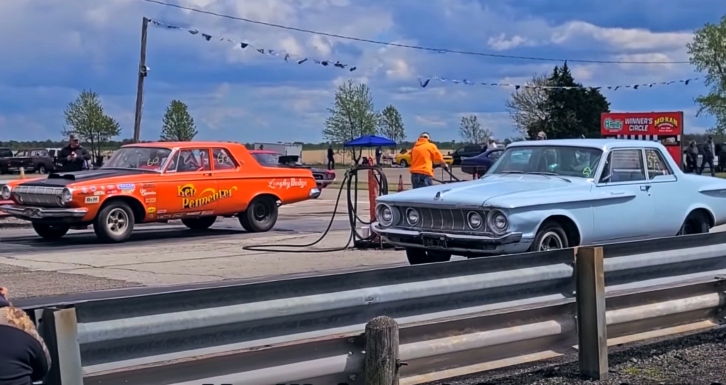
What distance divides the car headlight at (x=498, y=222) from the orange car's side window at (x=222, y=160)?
7.81 meters

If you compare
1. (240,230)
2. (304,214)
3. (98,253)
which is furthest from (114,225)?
(304,214)

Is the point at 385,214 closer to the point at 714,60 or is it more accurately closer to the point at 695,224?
the point at 695,224

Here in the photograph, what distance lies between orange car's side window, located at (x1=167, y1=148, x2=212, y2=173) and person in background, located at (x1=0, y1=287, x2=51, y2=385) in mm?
12181

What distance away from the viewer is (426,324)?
5.44 meters

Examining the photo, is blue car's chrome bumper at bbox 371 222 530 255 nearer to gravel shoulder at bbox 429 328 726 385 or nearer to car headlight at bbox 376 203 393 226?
car headlight at bbox 376 203 393 226

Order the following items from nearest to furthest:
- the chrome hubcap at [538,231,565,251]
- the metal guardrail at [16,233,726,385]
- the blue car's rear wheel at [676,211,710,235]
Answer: the metal guardrail at [16,233,726,385] < the chrome hubcap at [538,231,565,251] < the blue car's rear wheel at [676,211,710,235]

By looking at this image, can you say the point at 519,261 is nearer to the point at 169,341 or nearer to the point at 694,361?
the point at 694,361

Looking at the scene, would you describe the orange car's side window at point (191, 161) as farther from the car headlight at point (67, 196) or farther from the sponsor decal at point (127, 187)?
the car headlight at point (67, 196)

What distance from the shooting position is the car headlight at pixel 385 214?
10904 mm

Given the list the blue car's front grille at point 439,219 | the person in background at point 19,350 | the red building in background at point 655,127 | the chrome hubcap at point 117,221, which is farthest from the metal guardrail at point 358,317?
the red building in background at point 655,127

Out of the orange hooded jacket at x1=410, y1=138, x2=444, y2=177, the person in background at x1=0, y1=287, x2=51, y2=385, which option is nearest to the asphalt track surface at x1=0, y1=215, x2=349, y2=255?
the orange hooded jacket at x1=410, y1=138, x2=444, y2=177

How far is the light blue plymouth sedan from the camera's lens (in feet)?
32.7

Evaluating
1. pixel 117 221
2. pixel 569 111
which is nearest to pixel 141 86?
pixel 117 221

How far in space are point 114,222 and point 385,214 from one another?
6.01 meters
